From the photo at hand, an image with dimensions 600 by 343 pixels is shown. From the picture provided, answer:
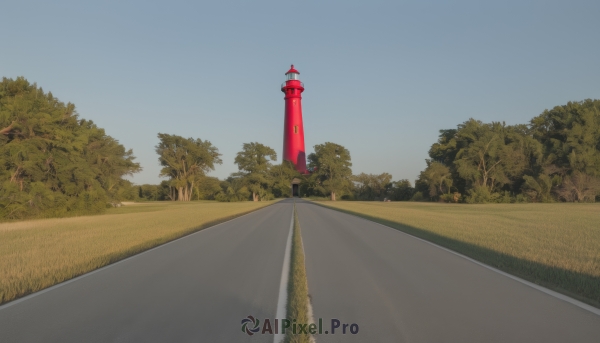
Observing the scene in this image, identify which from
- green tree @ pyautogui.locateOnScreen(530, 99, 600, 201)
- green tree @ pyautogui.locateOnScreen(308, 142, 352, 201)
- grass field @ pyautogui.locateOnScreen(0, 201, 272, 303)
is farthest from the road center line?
green tree @ pyautogui.locateOnScreen(308, 142, 352, 201)

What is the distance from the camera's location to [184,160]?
3381 inches

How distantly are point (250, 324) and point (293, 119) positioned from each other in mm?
78412

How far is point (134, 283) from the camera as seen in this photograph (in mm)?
7691

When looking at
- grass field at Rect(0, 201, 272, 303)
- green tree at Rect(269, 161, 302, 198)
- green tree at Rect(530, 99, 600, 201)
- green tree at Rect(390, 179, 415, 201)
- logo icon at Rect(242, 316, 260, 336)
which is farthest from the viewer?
green tree at Rect(269, 161, 302, 198)

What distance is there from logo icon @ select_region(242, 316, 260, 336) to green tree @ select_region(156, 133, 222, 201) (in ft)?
263

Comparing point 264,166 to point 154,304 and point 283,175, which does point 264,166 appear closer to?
point 283,175

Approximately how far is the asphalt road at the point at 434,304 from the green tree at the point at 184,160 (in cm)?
7735

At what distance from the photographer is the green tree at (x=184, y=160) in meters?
84.1

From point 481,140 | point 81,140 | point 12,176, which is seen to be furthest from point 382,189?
point 12,176

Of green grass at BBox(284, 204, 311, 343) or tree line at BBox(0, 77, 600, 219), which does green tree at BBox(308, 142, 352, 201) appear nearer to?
tree line at BBox(0, 77, 600, 219)

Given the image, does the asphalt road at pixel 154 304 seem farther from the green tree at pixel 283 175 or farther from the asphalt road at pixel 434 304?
the green tree at pixel 283 175

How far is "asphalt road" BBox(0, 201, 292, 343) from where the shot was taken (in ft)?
16.3

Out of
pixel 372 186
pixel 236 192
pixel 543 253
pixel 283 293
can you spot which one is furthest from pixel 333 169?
pixel 283 293

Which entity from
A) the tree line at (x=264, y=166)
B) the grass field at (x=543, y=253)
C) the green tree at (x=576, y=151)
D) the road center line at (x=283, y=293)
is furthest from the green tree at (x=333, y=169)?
the road center line at (x=283, y=293)
